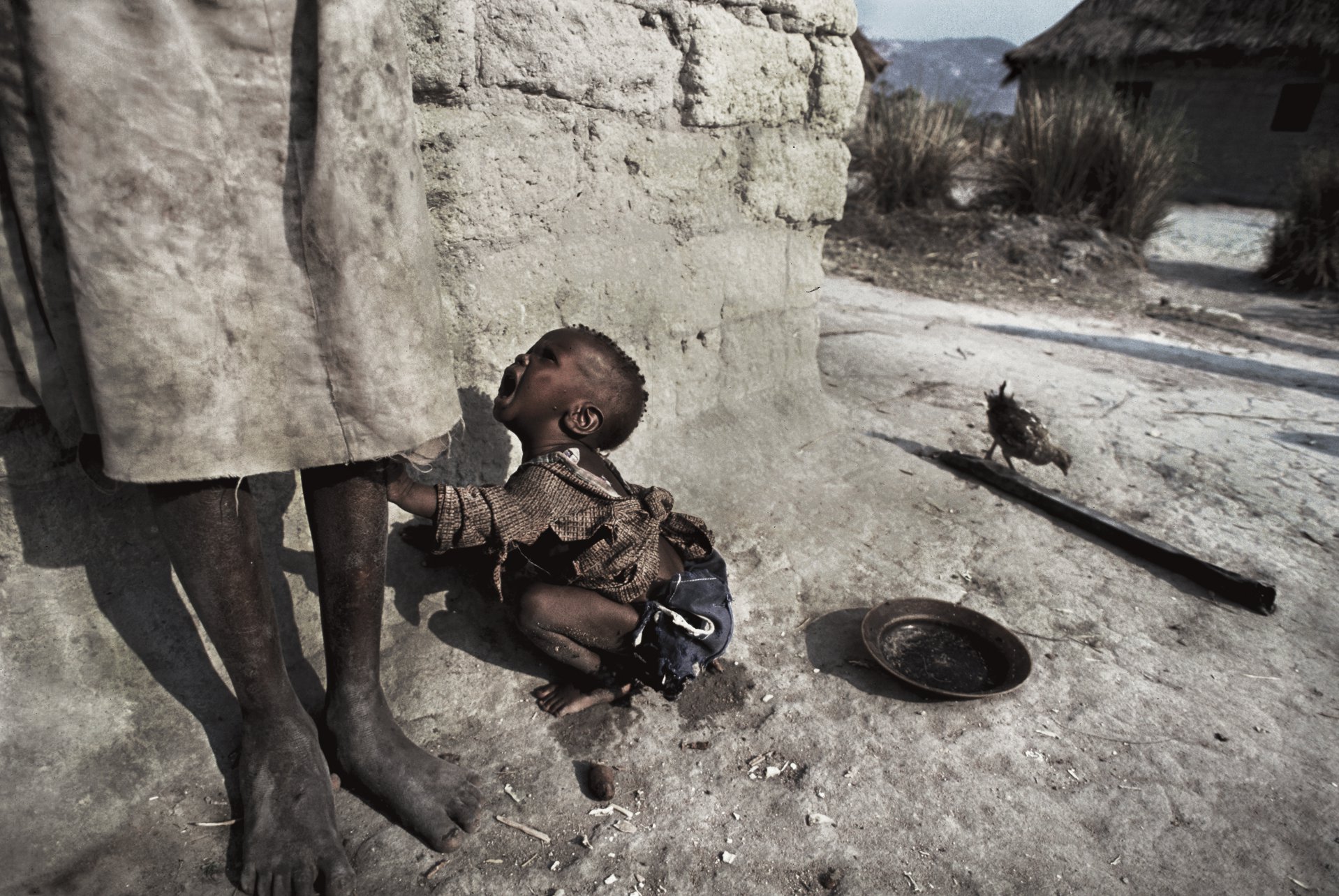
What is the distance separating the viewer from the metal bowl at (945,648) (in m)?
1.88

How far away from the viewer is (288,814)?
133 centimetres

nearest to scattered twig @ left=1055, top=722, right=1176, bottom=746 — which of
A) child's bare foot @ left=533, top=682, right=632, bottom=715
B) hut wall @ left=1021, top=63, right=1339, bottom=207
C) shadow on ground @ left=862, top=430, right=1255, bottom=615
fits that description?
shadow on ground @ left=862, top=430, right=1255, bottom=615

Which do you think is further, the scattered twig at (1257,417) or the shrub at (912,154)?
the shrub at (912,154)

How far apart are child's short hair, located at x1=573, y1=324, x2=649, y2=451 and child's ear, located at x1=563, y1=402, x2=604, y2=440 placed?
0.03 metres

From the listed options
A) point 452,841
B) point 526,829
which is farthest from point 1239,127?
point 452,841

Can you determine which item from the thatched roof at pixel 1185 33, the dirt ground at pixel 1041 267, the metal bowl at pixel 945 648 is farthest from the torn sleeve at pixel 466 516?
the thatched roof at pixel 1185 33

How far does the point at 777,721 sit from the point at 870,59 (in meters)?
18.1

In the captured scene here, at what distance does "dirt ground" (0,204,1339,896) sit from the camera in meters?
1.40

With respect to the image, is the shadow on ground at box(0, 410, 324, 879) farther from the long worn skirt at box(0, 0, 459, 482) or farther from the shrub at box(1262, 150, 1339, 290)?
the shrub at box(1262, 150, 1339, 290)

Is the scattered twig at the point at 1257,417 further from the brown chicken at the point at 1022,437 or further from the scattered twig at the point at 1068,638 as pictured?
the scattered twig at the point at 1068,638

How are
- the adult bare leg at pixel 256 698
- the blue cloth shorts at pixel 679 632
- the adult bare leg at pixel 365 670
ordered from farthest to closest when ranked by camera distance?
the blue cloth shorts at pixel 679 632 → the adult bare leg at pixel 365 670 → the adult bare leg at pixel 256 698

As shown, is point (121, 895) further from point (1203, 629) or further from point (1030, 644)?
point (1203, 629)

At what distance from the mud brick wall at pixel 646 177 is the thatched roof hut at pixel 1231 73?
10.8m

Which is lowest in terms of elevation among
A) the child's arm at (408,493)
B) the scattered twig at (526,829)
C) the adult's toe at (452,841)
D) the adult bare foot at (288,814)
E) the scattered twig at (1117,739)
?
the scattered twig at (526,829)
